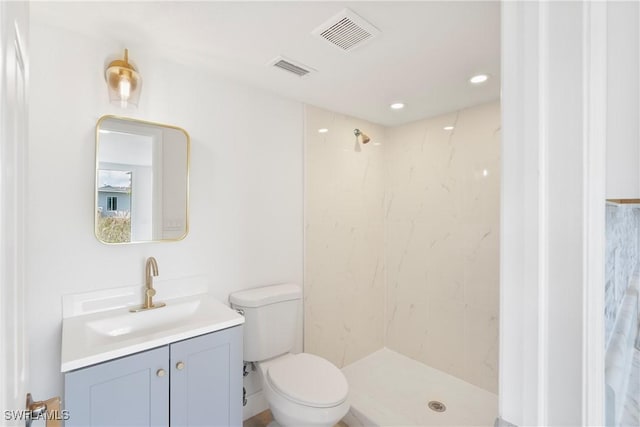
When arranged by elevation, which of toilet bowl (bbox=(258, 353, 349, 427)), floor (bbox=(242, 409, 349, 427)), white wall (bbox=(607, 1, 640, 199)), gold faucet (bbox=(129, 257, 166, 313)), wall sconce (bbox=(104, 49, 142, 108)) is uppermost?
wall sconce (bbox=(104, 49, 142, 108))

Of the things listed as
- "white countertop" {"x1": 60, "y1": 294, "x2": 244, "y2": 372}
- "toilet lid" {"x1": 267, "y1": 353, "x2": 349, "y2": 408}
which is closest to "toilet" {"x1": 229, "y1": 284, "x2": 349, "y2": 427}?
"toilet lid" {"x1": 267, "y1": 353, "x2": 349, "y2": 408}

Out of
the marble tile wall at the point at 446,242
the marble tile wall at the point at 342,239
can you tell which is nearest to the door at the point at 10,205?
the marble tile wall at the point at 342,239

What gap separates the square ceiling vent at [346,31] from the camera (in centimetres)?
131

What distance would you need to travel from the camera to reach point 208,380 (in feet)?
4.67

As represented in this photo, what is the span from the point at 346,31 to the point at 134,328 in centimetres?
177

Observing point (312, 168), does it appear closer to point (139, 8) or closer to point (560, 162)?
point (139, 8)

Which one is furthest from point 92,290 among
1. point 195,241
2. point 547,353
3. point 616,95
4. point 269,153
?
point 616,95

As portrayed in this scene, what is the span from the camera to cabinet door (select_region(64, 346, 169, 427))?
1107mm

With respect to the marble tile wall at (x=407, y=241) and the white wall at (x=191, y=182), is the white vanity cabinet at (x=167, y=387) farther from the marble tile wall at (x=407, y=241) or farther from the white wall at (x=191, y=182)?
the marble tile wall at (x=407, y=241)

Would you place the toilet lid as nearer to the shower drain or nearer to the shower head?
the shower drain

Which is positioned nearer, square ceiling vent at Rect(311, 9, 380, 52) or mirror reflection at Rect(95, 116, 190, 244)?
square ceiling vent at Rect(311, 9, 380, 52)

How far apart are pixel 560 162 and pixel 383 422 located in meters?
2.16

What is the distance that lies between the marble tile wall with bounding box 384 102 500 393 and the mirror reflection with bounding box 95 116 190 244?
1898 mm

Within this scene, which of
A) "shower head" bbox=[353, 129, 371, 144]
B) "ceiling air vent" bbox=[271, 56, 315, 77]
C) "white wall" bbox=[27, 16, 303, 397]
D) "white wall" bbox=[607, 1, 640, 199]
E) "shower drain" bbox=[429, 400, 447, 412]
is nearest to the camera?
"white wall" bbox=[607, 1, 640, 199]
